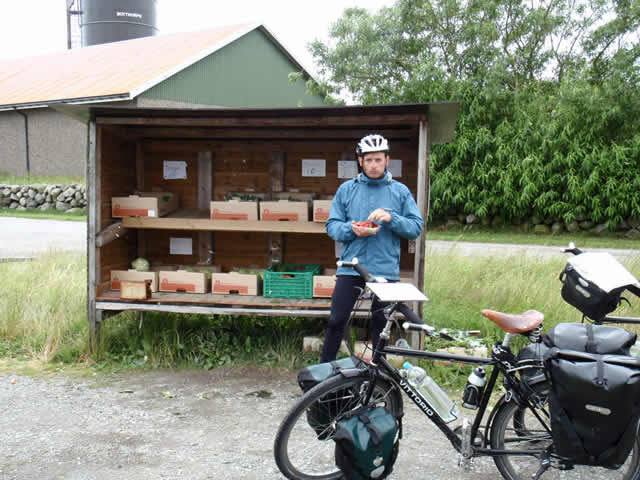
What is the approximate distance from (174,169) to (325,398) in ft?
14.2

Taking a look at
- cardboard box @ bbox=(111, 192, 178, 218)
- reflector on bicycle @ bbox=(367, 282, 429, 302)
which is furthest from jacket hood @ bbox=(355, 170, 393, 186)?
cardboard box @ bbox=(111, 192, 178, 218)

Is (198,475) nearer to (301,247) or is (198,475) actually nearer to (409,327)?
(409,327)

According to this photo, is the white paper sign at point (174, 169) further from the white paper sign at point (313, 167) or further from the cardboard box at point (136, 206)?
the white paper sign at point (313, 167)

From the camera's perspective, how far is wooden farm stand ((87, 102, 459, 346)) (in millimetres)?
5664

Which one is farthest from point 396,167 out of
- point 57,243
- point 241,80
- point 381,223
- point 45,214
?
point 241,80

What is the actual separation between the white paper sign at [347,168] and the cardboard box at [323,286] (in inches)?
51.4

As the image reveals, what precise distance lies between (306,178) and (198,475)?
385 centimetres

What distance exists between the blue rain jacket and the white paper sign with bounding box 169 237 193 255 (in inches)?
114

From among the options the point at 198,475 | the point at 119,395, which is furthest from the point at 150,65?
the point at 198,475

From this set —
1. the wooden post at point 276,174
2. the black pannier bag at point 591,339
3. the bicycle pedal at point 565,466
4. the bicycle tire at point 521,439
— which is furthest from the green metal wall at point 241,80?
the bicycle pedal at point 565,466

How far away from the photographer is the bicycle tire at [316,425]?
3365 mm

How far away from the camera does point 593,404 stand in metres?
2.85

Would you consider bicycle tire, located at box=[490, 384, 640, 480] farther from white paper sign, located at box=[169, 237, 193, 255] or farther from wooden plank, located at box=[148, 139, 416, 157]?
white paper sign, located at box=[169, 237, 193, 255]

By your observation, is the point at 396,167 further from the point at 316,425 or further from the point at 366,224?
the point at 316,425
